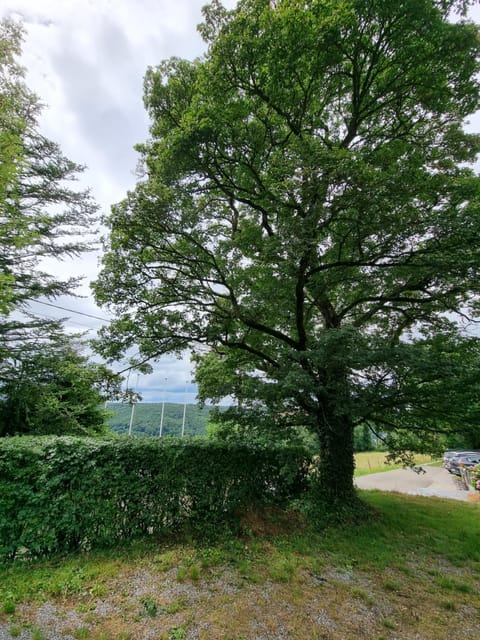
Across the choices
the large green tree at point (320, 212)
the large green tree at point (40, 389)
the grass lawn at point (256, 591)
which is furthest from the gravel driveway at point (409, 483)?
the large green tree at point (40, 389)

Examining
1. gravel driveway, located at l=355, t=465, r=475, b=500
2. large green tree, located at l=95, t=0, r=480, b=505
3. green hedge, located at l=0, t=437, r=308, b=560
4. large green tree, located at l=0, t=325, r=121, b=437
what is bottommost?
gravel driveway, located at l=355, t=465, r=475, b=500

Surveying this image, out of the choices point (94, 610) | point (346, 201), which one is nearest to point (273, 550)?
point (94, 610)

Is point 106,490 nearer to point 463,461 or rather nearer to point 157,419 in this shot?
point 157,419

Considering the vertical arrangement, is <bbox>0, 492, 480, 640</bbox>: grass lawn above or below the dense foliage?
below

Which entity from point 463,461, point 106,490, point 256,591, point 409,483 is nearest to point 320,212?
point 256,591

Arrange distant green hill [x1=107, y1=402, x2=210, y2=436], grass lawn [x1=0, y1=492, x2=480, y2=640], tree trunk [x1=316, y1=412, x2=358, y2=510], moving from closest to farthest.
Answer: grass lawn [x1=0, y1=492, x2=480, y2=640] → tree trunk [x1=316, y1=412, x2=358, y2=510] → distant green hill [x1=107, y1=402, x2=210, y2=436]

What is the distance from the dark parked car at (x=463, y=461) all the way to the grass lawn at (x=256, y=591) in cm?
1343

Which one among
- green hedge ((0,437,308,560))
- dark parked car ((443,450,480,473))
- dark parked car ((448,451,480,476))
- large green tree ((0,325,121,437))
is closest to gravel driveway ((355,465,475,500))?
dark parked car ((448,451,480,476))

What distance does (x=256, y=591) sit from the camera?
2.87 m

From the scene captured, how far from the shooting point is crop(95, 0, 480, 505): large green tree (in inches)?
149

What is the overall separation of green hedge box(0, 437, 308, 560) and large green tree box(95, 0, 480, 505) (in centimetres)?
146

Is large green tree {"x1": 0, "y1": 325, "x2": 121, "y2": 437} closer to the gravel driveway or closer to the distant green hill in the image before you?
the distant green hill

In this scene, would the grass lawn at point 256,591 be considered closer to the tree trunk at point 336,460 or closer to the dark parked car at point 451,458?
the tree trunk at point 336,460

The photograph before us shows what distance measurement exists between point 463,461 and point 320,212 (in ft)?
58.8
